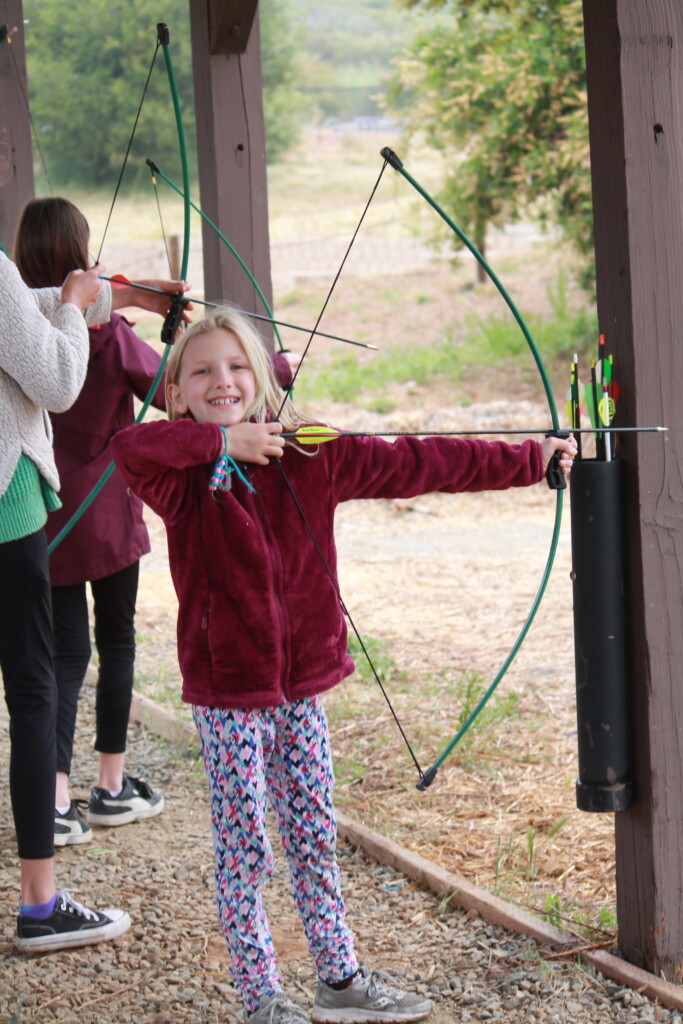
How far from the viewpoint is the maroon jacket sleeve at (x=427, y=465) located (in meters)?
1.83

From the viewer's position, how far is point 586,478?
1963 millimetres

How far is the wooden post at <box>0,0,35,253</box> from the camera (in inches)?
142

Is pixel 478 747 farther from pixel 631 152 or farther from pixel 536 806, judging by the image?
pixel 631 152

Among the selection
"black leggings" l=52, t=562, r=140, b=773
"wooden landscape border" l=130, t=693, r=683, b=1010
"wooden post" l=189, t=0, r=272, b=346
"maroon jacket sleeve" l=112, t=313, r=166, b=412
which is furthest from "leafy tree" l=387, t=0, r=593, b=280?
"wooden landscape border" l=130, t=693, r=683, b=1010

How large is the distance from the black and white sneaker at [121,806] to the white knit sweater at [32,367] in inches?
42.6

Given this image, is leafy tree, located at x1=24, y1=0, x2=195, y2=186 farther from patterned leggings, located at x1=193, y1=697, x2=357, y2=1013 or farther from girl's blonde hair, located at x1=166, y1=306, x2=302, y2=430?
patterned leggings, located at x1=193, y1=697, x2=357, y2=1013

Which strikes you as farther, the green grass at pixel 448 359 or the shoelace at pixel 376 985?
the green grass at pixel 448 359

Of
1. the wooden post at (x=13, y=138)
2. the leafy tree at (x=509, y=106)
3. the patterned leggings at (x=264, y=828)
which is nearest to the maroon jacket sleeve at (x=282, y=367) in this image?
the patterned leggings at (x=264, y=828)

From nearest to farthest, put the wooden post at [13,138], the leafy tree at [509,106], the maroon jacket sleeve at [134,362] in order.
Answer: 1. the maroon jacket sleeve at [134,362]
2. the wooden post at [13,138]
3. the leafy tree at [509,106]

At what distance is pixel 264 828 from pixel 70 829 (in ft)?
3.53

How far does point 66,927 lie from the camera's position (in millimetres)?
2191

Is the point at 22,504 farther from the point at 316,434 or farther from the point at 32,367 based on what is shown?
the point at 316,434

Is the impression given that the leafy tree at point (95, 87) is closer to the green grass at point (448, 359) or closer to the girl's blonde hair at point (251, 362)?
the green grass at point (448, 359)

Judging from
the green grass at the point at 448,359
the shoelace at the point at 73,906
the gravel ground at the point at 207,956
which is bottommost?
the gravel ground at the point at 207,956
